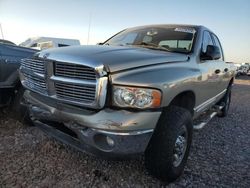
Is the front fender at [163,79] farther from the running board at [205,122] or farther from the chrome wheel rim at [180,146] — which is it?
the running board at [205,122]

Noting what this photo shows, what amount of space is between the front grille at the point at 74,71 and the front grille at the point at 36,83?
29cm

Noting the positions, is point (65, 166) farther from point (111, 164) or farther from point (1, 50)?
point (1, 50)

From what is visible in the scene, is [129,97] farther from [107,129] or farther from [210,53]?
[210,53]

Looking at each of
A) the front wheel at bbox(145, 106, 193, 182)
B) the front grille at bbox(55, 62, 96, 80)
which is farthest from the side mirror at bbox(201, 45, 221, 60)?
the front grille at bbox(55, 62, 96, 80)

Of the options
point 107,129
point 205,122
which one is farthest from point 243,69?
point 107,129

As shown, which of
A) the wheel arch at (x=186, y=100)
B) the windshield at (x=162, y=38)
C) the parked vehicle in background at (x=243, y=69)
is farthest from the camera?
the parked vehicle in background at (x=243, y=69)

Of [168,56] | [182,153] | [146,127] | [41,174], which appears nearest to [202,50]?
[168,56]

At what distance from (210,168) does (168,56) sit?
154 cm

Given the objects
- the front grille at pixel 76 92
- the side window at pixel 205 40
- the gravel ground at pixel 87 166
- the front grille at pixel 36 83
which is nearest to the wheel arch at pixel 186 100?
the gravel ground at pixel 87 166

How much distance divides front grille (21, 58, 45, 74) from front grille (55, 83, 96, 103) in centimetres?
35

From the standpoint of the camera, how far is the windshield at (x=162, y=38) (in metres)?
4.08

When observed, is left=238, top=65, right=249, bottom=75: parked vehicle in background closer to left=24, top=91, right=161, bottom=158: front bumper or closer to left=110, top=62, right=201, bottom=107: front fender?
left=110, top=62, right=201, bottom=107: front fender

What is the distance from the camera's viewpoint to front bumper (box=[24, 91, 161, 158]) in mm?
2602

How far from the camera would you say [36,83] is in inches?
130
